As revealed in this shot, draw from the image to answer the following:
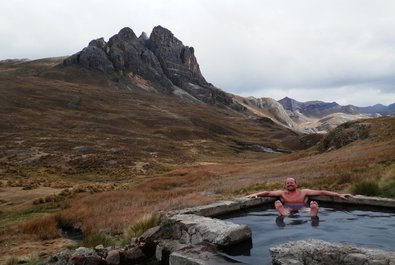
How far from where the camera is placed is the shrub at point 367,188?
1502 cm

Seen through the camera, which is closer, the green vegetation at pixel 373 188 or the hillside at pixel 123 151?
the green vegetation at pixel 373 188

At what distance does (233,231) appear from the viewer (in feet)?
29.4

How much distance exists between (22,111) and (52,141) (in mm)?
35287

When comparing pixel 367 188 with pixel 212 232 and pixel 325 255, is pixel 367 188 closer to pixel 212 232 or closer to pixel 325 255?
pixel 212 232

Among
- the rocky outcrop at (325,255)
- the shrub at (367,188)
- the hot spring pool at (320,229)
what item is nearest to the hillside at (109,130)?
the shrub at (367,188)

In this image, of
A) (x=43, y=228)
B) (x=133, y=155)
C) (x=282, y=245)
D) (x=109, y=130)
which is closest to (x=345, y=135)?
(x=133, y=155)

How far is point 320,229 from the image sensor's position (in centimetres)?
1102

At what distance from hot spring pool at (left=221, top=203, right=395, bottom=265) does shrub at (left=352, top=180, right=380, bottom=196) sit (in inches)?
94.8

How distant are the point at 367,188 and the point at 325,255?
912cm

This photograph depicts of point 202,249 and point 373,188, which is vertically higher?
point 373,188

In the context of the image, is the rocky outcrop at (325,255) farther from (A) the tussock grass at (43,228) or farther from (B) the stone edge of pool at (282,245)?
(A) the tussock grass at (43,228)

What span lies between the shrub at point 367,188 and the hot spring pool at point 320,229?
2.41m

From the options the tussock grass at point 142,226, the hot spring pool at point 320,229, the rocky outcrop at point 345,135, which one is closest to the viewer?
the hot spring pool at point 320,229

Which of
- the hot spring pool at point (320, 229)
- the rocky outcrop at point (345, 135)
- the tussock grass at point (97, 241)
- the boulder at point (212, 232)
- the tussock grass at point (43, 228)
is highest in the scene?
the rocky outcrop at point (345, 135)
